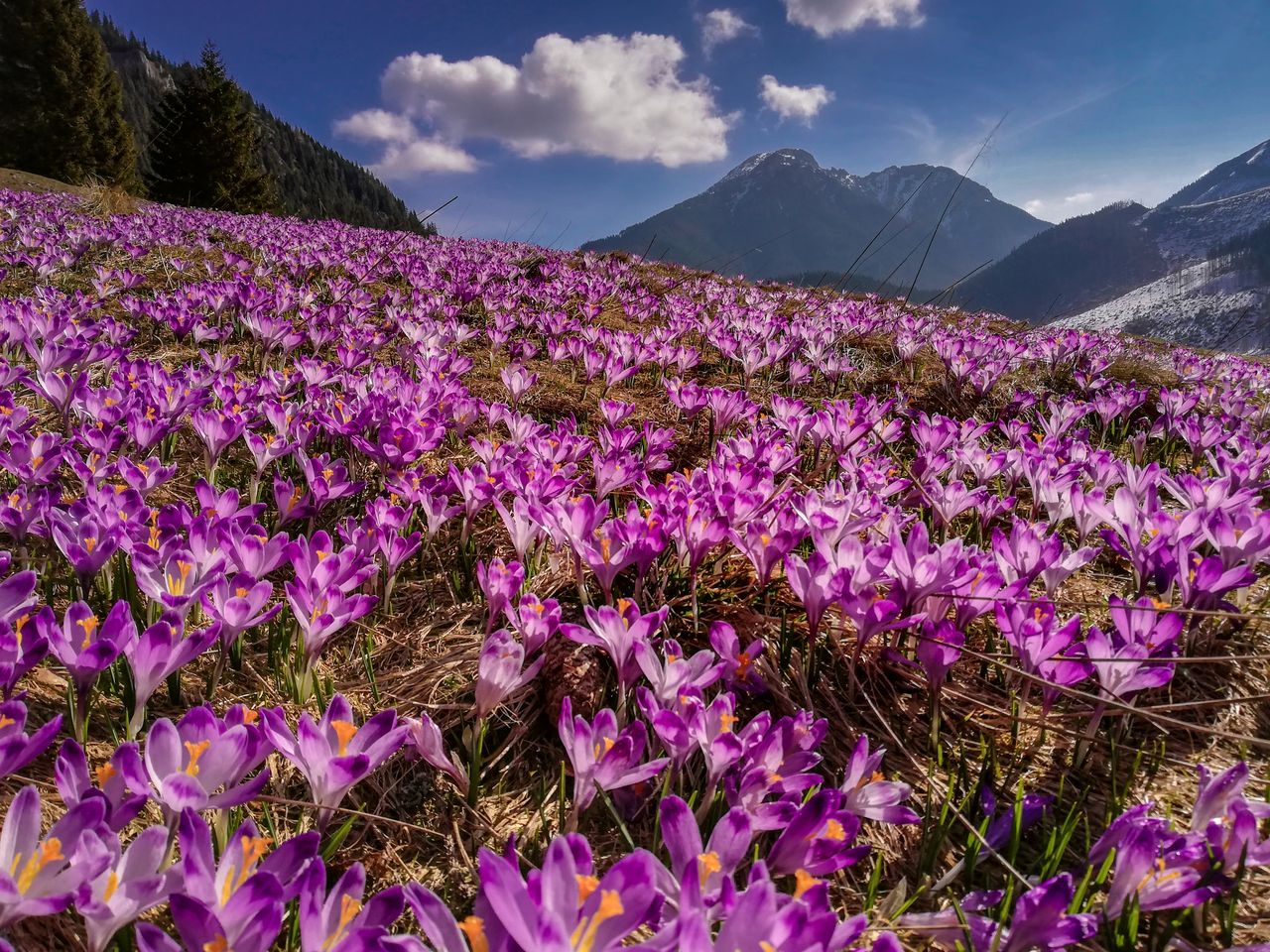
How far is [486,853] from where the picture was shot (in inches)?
34.4

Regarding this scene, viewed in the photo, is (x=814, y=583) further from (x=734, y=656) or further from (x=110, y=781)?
(x=110, y=781)

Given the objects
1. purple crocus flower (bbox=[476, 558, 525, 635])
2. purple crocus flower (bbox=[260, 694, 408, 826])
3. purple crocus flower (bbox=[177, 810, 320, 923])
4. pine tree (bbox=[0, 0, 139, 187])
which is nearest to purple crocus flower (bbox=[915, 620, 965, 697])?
purple crocus flower (bbox=[476, 558, 525, 635])

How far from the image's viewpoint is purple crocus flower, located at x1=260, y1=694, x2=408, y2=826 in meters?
1.27

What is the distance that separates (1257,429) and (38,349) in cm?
818

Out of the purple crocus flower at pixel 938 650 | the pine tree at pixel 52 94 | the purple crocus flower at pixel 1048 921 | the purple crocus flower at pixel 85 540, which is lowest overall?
the purple crocus flower at pixel 1048 921

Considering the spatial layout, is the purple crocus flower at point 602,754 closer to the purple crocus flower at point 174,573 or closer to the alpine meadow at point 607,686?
the alpine meadow at point 607,686

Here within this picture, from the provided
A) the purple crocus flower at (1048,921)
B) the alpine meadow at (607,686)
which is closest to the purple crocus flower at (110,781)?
the alpine meadow at (607,686)

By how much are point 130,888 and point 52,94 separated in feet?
209

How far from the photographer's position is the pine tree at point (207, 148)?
139 ft

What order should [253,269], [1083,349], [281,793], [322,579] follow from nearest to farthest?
1. [281,793]
2. [322,579]
3. [1083,349]
4. [253,269]

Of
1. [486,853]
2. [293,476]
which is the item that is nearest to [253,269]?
[293,476]

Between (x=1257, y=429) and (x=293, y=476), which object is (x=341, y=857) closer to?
(x=293, y=476)

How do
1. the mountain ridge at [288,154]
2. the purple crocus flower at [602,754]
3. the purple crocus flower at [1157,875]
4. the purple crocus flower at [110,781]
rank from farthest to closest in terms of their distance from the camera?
the mountain ridge at [288,154]
the purple crocus flower at [602,754]
the purple crocus flower at [1157,875]
the purple crocus flower at [110,781]

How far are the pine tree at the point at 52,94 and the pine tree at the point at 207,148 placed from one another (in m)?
3.60
